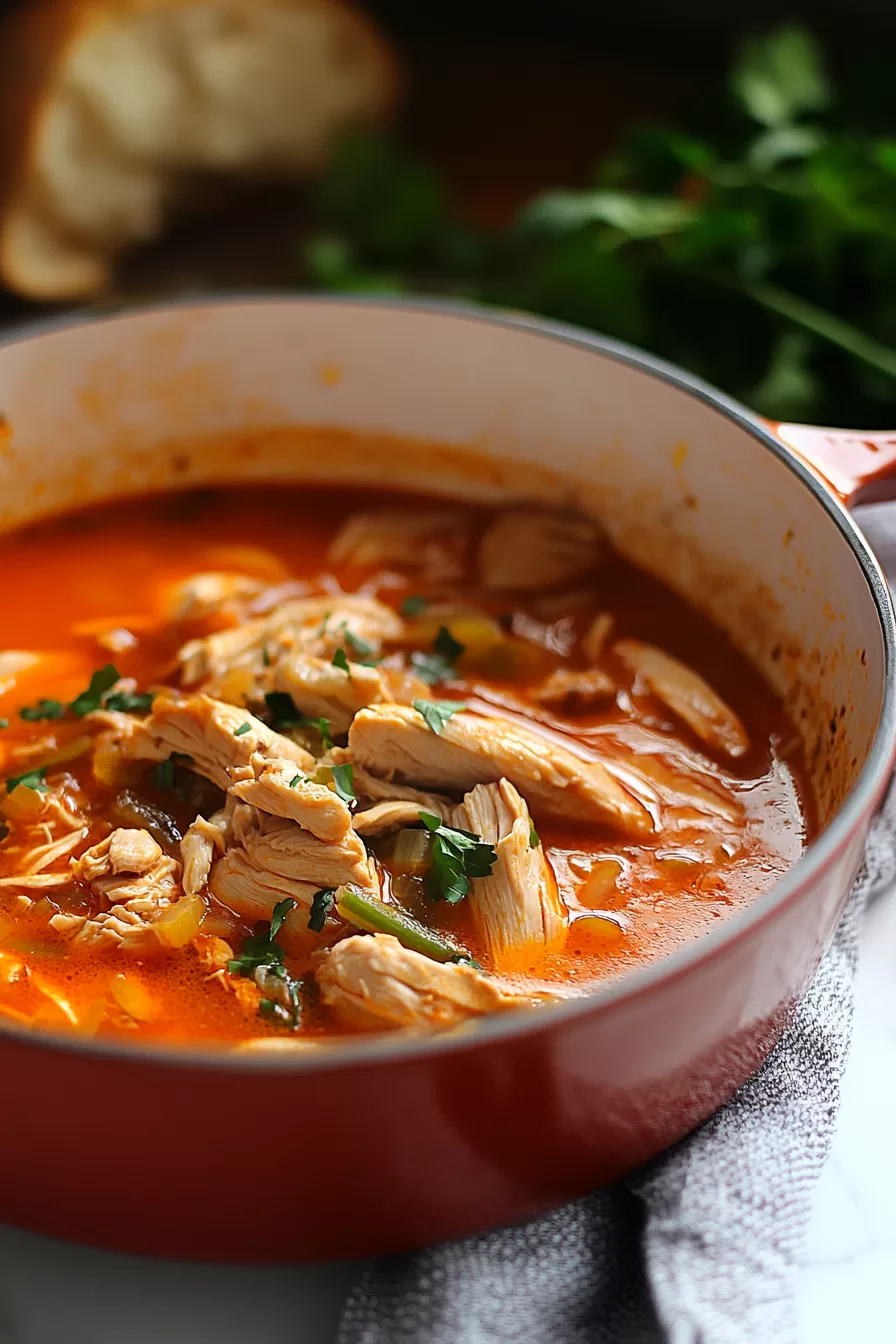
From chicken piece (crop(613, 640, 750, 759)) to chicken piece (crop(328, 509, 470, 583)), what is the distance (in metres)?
0.37

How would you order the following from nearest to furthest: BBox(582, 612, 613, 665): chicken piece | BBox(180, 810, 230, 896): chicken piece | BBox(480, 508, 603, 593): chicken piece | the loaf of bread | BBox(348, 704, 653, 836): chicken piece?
BBox(180, 810, 230, 896): chicken piece → BBox(348, 704, 653, 836): chicken piece → BBox(582, 612, 613, 665): chicken piece → BBox(480, 508, 603, 593): chicken piece → the loaf of bread

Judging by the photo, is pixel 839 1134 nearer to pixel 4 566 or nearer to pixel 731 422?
pixel 731 422

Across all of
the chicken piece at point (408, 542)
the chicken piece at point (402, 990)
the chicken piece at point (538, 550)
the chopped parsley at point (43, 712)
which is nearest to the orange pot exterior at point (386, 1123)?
the chicken piece at point (402, 990)

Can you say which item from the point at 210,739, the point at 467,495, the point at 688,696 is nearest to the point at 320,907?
the point at 210,739

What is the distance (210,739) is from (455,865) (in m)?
0.38

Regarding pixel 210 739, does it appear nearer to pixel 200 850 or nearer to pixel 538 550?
pixel 200 850

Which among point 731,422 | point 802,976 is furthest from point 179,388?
point 802,976

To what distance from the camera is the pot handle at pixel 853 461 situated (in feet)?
6.70

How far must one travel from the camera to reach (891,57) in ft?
11.5

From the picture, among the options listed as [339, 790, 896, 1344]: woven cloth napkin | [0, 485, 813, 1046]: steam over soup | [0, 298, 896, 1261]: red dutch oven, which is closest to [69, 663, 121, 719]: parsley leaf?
[0, 485, 813, 1046]: steam over soup

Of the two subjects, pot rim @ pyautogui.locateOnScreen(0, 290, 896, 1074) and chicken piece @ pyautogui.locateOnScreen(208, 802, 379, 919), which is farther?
chicken piece @ pyautogui.locateOnScreen(208, 802, 379, 919)

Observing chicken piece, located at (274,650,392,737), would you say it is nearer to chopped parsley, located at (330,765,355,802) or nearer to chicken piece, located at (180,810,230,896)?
chopped parsley, located at (330,765,355,802)

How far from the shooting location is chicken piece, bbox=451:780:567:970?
6.00 feet

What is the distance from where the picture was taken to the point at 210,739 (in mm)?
2008
